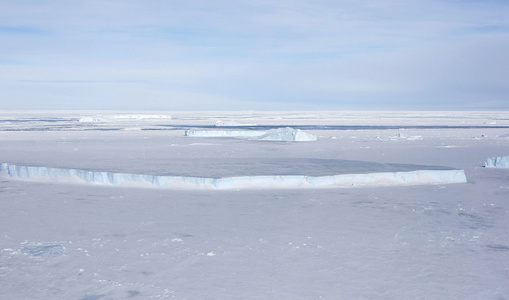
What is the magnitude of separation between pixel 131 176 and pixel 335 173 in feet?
12.0

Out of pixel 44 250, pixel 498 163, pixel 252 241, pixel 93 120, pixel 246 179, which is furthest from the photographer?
pixel 93 120

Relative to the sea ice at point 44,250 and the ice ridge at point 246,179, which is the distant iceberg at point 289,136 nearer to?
the ice ridge at point 246,179

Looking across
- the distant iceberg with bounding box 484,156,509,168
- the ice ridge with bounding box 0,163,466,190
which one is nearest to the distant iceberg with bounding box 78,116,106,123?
the ice ridge with bounding box 0,163,466,190

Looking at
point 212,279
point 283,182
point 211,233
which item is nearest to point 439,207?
point 283,182

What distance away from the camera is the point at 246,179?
8508 millimetres

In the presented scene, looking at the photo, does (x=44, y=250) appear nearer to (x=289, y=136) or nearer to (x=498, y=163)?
(x=498, y=163)

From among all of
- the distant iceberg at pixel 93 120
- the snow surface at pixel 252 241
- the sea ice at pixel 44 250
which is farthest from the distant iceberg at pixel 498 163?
the distant iceberg at pixel 93 120

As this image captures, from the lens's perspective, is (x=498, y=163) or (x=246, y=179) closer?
(x=246, y=179)

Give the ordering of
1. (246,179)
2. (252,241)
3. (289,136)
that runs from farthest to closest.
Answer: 1. (289,136)
2. (246,179)
3. (252,241)

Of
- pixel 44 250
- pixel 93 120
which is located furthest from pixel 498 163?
pixel 93 120

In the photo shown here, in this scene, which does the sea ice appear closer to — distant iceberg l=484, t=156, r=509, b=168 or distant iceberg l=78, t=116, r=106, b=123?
distant iceberg l=484, t=156, r=509, b=168

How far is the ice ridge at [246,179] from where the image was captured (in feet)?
27.6

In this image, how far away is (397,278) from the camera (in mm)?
4094

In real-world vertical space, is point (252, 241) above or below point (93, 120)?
below
